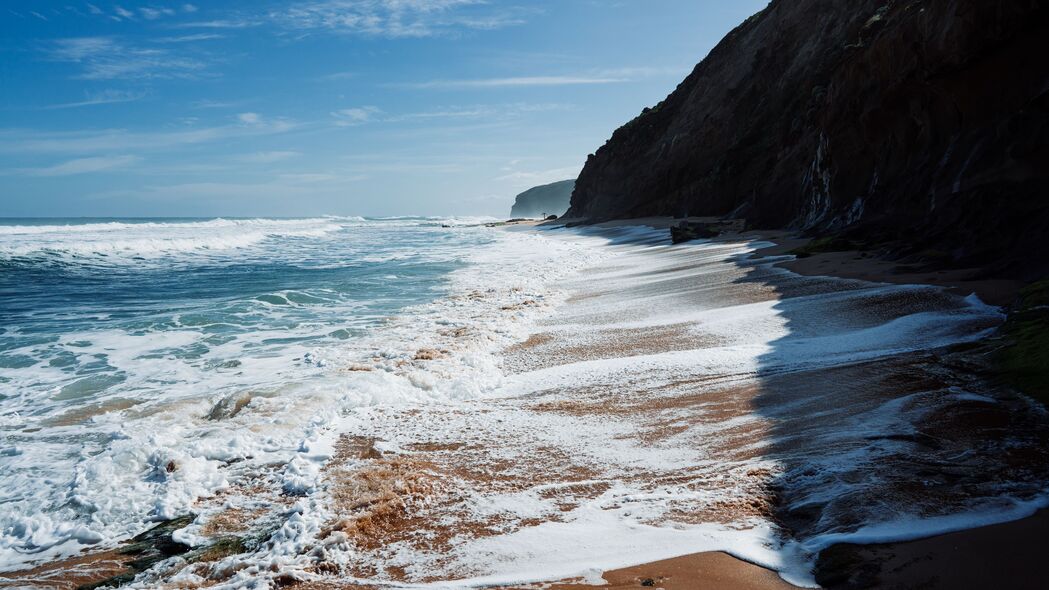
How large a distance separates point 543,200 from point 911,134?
156 m

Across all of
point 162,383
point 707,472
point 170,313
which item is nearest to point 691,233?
point 170,313

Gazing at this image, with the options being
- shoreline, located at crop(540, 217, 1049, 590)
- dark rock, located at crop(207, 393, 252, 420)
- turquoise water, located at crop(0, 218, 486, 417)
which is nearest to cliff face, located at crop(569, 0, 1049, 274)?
shoreline, located at crop(540, 217, 1049, 590)

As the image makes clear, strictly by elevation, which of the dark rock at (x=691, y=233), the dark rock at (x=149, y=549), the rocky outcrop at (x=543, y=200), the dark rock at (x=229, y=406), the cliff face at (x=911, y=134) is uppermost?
the rocky outcrop at (x=543, y=200)

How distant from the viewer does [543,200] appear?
6634 inches

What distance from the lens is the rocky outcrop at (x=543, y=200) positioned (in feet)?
530

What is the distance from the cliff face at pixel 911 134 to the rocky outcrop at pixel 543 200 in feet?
421

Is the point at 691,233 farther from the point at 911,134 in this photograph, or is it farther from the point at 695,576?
the point at 695,576

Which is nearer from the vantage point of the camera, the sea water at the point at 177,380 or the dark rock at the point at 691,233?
the sea water at the point at 177,380

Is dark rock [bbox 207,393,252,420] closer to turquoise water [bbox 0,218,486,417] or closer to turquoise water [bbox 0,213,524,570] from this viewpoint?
turquoise water [bbox 0,213,524,570]

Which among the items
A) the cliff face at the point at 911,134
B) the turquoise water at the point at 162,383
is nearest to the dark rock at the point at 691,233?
the cliff face at the point at 911,134

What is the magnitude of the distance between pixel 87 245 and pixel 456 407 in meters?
34.0

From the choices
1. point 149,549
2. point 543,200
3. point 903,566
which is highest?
point 543,200

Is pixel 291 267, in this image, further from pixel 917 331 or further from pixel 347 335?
pixel 917 331

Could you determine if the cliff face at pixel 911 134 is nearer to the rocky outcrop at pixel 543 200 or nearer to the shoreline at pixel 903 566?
the shoreline at pixel 903 566
